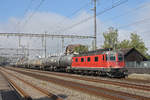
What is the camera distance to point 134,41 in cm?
6138

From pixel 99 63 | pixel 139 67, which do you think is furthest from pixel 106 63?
pixel 139 67

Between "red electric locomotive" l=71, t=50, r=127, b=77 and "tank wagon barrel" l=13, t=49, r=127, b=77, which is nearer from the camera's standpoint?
"red electric locomotive" l=71, t=50, r=127, b=77

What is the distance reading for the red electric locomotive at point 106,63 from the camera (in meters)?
22.6

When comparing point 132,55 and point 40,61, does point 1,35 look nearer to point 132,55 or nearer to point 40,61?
point 40,61

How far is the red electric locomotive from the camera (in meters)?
22.6

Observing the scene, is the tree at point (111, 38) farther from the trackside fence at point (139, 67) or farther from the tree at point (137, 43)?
the trackside fence at point (139, 67)

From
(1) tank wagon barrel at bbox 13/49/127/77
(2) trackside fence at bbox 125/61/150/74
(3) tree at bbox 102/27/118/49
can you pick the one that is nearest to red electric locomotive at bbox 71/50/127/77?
(1) tank wagon barrel at bbox 13/49/127/77

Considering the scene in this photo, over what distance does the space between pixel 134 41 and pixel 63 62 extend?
32481 millimetres

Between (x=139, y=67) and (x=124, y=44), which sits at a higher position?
(x=124, y=44)

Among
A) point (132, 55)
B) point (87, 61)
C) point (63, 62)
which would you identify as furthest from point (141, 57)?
point (87, 61)

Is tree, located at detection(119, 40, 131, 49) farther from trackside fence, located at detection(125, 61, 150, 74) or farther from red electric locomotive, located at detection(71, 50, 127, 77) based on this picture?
red electric locomotive, located at detection(71, 50, 127, 77)

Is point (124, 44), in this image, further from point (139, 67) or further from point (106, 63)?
point (106, 63)

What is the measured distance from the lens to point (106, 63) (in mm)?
23172

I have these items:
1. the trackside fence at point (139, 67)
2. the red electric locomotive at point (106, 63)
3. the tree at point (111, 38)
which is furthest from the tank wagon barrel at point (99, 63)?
the tree at point (111, 38)
